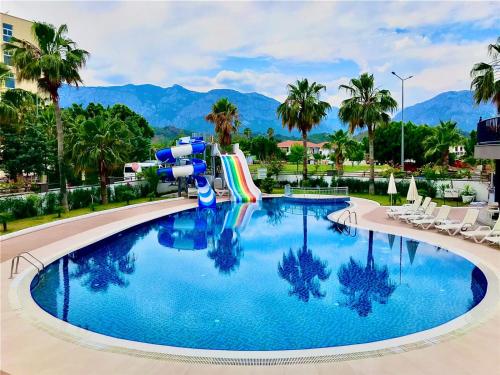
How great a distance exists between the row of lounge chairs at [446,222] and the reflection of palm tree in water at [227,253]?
817 centimetres

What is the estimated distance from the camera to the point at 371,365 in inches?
253

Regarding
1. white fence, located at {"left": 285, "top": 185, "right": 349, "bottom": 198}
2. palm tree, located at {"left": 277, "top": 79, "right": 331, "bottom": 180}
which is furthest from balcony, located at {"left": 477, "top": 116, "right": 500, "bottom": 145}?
palm tree, located at {"left": 277, "top": 79, "right": 331, "bottom": 180}

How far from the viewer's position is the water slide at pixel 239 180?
29.9 metres

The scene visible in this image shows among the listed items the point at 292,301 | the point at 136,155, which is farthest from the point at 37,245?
the point at 136,155

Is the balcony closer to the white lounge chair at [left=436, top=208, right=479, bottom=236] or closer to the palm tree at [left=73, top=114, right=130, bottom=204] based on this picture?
the white lounge chair at [left=436, top=208, right=479, bottom=236]

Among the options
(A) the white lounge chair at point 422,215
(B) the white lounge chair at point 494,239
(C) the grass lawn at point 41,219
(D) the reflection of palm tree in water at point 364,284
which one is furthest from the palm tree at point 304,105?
(D) the reflection of palm tree in water at point 364,284

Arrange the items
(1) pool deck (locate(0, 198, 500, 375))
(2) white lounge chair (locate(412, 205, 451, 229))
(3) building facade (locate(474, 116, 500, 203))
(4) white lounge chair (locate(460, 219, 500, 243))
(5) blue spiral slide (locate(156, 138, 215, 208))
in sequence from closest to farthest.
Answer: (1) pool deck (locate(0, 198, 500, 375)), (4) white lounge chair (locate(460, 219, 500, 243)), (3) building facade (locate(474, 116, 500, 203)), (2) white lounge chair (locate(412, 205, 451, 229)), (5) blue spiral slide (locate(156, 138, 215, 208))

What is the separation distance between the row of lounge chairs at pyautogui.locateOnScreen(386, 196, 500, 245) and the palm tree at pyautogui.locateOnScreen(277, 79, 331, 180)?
14.0 meters

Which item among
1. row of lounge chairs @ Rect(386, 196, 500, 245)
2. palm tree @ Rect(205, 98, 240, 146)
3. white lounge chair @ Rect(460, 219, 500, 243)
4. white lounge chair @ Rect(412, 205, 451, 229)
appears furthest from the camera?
palm tree @ Rect(205, 98, 240, 146)

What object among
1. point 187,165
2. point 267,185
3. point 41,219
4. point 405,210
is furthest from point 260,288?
point 267,185

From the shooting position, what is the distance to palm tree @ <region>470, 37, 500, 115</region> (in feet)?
70.6

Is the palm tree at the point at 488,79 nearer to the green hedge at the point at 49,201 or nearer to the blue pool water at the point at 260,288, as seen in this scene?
the blue pool water at the point at 260,288

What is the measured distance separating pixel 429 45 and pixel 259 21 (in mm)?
17180

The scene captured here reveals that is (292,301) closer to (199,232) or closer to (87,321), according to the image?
(87,321)
